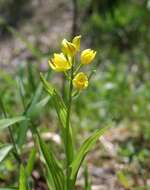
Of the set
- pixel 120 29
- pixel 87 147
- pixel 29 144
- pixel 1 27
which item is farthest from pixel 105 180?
pixel 1 27

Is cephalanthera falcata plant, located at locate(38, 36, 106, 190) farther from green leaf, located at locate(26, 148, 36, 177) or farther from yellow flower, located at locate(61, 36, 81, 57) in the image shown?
green leaf, located at locate(26, 148, 36, 177)

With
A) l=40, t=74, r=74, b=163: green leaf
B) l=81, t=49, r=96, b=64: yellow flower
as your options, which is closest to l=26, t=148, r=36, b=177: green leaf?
l=40, t=74, r=74, b=163: green leaf

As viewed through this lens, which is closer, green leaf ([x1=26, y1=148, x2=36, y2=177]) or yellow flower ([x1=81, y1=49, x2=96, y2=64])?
yellow flower ([x1=81, y1=49, x2=96, y2=64])

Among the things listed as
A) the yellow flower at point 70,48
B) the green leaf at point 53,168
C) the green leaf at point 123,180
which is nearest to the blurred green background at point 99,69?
the green leaf at point 123,180

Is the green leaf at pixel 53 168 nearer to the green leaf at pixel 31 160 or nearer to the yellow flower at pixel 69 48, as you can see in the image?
the green leaf at pixel 31 160

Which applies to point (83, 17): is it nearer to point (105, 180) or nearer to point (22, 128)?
point (105, 180)

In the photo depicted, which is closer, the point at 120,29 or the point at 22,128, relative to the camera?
the point at 22,128

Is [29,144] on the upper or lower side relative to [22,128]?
lower
